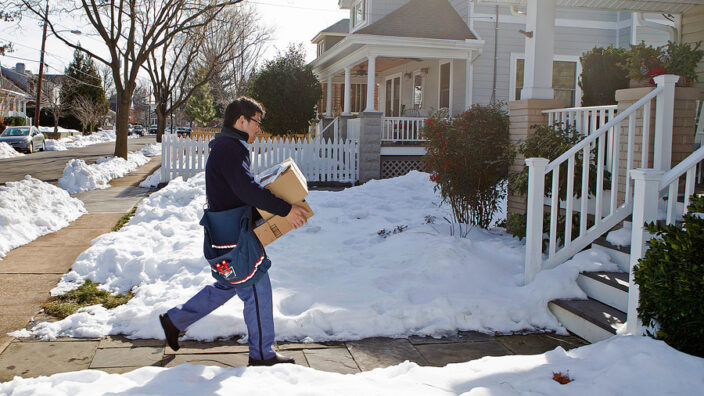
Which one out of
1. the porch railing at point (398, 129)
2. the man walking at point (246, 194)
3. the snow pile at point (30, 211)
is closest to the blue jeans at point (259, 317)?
the man walking at point (246, 194)

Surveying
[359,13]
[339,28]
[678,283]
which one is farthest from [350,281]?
[339,28]

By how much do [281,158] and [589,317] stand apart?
39.6ft

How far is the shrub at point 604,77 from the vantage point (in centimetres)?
890

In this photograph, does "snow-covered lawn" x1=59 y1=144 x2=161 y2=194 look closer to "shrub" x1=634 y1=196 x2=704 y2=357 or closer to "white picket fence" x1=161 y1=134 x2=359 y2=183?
"white picket fence" x1=161 y1=134 x2=359 y2=183

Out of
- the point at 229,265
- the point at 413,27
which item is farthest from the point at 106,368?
the point at 413,27

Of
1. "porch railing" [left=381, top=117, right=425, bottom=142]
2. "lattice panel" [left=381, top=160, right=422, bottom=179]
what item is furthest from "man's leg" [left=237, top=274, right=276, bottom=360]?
"porch railing" [left=381, top=117, right=425, bottom=142]

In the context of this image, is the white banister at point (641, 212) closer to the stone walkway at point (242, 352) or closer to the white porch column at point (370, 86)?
the stone walkway at point (242, 352)

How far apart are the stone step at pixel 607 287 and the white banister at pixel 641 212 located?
23.6 inches

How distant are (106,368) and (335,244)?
3.81m

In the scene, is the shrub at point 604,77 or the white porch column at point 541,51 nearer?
the white porch column at point 541,51

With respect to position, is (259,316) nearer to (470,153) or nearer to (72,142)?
(470,153)

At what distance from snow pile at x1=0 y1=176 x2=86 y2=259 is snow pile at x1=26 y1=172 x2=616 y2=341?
3.74 ft

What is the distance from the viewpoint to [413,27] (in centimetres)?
1809

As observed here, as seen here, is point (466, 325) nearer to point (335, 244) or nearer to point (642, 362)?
point (642, 362)
